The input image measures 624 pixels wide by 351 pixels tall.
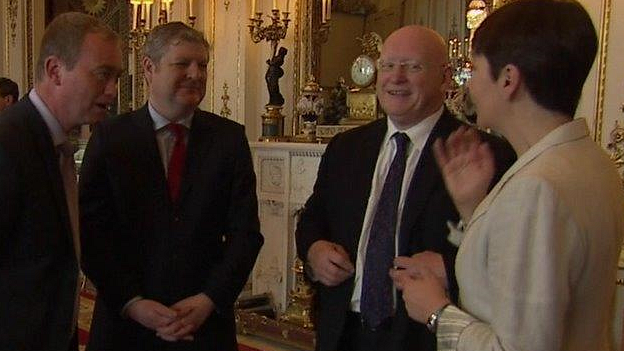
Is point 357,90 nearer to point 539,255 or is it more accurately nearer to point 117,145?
point 117,145

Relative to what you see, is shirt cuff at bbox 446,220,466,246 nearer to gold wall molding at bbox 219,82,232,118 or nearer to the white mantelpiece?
the white mantelpiece

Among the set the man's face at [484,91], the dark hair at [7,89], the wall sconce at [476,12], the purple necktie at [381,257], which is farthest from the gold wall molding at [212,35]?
the man's face at [484,91]

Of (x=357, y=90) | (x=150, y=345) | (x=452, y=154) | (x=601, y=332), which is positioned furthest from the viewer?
(x=357, y=90)

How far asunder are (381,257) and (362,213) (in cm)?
16

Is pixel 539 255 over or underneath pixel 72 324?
over

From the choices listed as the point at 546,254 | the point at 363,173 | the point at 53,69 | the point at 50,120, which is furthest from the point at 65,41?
the point at 546,254

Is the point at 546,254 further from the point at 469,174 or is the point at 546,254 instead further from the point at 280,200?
the point at 280,200

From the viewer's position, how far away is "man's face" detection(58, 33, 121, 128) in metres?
1.79

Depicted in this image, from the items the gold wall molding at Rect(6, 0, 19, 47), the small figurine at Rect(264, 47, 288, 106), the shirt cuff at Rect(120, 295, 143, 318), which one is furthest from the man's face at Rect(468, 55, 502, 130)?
the gold wall molding at Rect(6, 0, 19, 47)

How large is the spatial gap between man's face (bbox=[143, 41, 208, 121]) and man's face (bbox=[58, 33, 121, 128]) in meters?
0.25

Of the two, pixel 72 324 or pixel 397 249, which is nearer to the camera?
pixel 72 324

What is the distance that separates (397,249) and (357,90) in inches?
131

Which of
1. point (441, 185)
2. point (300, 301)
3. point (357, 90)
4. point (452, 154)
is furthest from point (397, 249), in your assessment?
point (357, 90)

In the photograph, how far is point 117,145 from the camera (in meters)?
2.13
